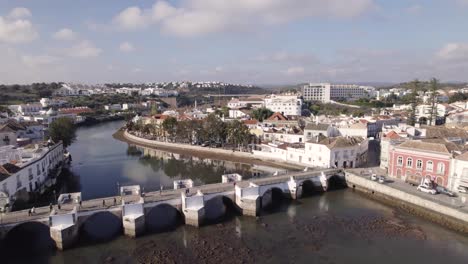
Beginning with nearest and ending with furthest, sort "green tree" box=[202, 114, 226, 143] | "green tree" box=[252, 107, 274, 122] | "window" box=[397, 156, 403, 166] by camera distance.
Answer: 1. "window" box=[397, 156, 403, 166]
2. "green tree" box=[202, 114, 226, 143]
3. "green tree" box=[252, 107, 274, 122]

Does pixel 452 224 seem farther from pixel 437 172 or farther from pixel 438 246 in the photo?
pixel 437 172

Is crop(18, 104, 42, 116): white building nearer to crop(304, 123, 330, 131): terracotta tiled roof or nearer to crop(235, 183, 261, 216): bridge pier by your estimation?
crop(304, 123, 330, 131): terracotta tiled roof

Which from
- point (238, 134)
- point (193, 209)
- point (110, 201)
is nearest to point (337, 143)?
point (238, 134)

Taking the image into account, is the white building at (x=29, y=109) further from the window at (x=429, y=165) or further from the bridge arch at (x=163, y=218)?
the window at (x=429, y=165)

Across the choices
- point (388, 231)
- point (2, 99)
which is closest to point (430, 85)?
point (388, 231)

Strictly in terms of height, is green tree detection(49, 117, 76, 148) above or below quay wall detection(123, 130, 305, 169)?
above

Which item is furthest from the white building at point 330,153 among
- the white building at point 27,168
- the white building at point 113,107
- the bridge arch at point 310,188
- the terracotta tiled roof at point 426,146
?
the white building at point 113,107

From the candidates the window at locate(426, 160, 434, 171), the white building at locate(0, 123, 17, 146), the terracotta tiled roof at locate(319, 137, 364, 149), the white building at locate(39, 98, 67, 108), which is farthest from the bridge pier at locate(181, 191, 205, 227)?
the white building at locate(39, 98, 67, 108)
